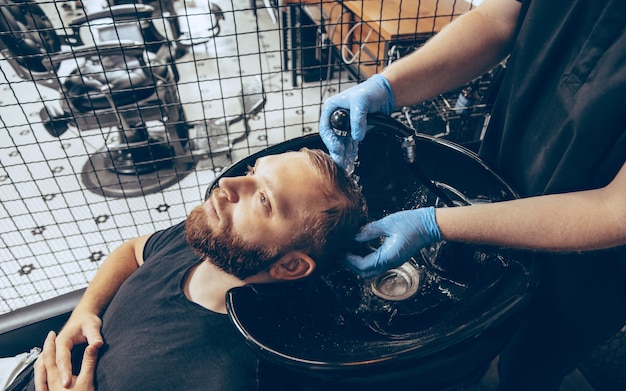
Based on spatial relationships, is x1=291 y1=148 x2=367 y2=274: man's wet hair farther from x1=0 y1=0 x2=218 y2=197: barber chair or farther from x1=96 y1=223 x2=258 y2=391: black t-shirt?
x1=0 y1=0 x2=218 y2=197: barber chair

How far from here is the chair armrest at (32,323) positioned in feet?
4.21

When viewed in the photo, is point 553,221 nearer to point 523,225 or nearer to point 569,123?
point 523,225

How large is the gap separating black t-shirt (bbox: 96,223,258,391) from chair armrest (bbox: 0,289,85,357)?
24 cm

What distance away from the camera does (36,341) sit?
1.33 meters

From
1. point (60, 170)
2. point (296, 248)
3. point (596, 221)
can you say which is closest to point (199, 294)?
point (296, 248)

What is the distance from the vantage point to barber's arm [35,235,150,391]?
1.06 m

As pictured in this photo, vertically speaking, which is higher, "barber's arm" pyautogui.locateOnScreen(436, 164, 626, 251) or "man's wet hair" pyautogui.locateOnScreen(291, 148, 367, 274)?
"barber's arm" pyautogui.locateOnScreen(436, 164, 626, 251)

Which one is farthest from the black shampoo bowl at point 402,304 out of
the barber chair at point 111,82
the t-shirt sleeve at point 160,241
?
the barber chair at point 111,82

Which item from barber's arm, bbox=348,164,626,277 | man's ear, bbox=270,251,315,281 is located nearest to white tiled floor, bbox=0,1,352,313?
man's ear, bbox=270,251,315,281

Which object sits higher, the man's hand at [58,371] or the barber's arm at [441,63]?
the barber's arm at [441,63]

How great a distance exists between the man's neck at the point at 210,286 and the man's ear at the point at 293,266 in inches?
4.6

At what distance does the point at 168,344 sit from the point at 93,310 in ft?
1.13

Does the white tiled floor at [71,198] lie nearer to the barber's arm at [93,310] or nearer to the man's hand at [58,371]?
the barber's arm at [93,310]

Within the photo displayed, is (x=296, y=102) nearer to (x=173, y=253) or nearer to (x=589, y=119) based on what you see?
(x=173, y=253)
